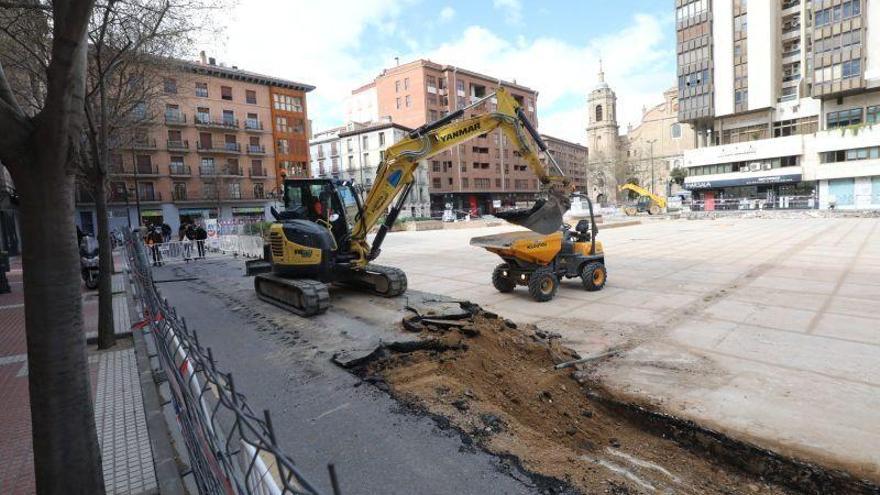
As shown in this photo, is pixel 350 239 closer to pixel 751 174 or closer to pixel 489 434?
pixel 489 434

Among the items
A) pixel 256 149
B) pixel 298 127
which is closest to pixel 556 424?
pixel 256 149

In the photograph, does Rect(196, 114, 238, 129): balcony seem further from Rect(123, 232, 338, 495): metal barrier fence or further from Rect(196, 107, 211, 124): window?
Rect(123, 232, 338, 495): metal barrier fence

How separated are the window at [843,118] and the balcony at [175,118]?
66.3m

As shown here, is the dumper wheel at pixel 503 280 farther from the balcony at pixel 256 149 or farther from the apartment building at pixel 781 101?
the balcony at pixel 256 149

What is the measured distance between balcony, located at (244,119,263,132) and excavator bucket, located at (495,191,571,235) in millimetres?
51552

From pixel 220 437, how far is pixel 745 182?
60997mm

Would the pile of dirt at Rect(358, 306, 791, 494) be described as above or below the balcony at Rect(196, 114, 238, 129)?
below

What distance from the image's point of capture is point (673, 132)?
86562mm

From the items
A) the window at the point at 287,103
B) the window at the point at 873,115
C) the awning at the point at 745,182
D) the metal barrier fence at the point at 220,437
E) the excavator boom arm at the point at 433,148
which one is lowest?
the metal barrier fence at the point at 220,437

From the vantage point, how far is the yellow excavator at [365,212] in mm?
9305

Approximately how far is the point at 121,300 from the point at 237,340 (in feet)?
22.8

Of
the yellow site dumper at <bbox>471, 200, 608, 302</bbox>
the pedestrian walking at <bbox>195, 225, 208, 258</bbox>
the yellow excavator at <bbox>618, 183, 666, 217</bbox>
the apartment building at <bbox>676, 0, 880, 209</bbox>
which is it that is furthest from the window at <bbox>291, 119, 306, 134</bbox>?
the yellow site dumper at <bbox>471, 200, 608, 302</bbox>

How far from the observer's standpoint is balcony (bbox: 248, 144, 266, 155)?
5531 centimetres

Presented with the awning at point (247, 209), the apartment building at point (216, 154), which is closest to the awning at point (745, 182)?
the apartment building at point (216, 154)
